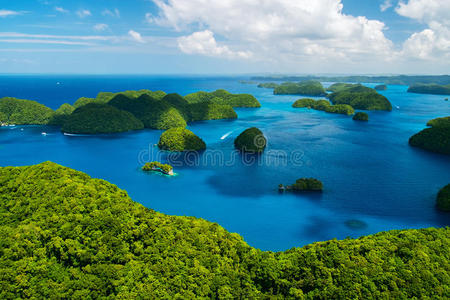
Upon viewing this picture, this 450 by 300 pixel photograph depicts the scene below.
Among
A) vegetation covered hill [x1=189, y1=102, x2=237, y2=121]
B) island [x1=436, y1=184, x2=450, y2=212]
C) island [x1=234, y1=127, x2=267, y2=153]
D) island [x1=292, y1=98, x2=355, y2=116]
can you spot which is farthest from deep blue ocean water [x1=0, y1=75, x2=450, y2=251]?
island [x1=292, y1=98, x2=355, y2=116]

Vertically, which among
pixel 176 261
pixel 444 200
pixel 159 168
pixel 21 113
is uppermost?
→ pixel 21 113

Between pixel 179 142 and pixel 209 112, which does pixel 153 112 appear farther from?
pixel 179 142

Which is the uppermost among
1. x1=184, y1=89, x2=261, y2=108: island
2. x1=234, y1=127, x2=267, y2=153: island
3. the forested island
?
x1=184, y1=89, x2=261, y2=108: island

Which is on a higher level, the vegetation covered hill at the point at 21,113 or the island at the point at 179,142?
the vegetation covered hill at the point at 21,113

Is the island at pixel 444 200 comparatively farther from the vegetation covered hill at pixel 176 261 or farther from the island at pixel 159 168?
the island at pixel 159 168

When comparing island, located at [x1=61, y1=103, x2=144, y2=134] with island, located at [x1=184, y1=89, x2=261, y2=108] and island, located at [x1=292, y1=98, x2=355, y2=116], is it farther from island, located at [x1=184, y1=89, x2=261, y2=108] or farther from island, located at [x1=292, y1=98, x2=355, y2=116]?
island, located at [x1=292, y1=98, x2=355, y2=116]

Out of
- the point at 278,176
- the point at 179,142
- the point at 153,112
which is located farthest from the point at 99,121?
the point at 278,176

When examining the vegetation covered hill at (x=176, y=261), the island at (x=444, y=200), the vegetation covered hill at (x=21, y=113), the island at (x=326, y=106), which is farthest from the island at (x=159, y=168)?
the island at (x=326, y=106)
